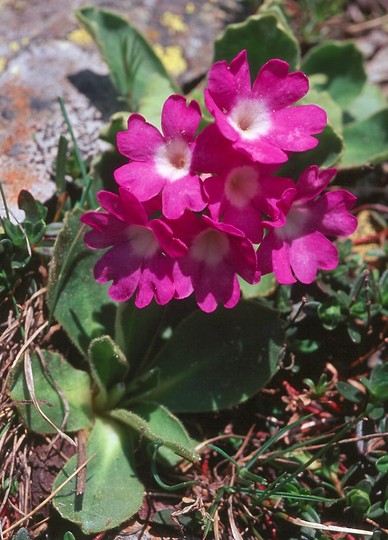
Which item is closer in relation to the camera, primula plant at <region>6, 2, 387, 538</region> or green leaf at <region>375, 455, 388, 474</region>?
primula plant at <region>6, 2, 387, 538</region>

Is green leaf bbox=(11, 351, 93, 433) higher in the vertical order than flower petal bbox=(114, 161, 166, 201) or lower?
lower

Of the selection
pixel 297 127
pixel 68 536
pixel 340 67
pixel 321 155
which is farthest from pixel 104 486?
pixel 340 67

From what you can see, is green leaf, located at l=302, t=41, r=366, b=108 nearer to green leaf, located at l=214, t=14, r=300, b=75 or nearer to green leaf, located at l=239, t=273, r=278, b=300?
green leaf, located at l=214, t=14, r=300, b=75

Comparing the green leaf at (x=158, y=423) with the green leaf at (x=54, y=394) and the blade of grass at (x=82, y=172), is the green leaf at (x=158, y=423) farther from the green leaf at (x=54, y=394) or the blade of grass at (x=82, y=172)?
the blade of grass at (x=82, y=172)

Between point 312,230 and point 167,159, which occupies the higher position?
point 167,159

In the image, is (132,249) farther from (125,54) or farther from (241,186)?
(125,54)

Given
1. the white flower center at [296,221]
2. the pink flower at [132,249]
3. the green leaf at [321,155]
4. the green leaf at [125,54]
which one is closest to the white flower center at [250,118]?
the white flower center at [296,221]

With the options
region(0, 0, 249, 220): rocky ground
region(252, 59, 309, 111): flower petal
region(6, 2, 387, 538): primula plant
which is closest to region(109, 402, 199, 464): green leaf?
region(6, 2, 387, 538): primula plant

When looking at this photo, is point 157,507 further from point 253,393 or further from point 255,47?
point 255,47
